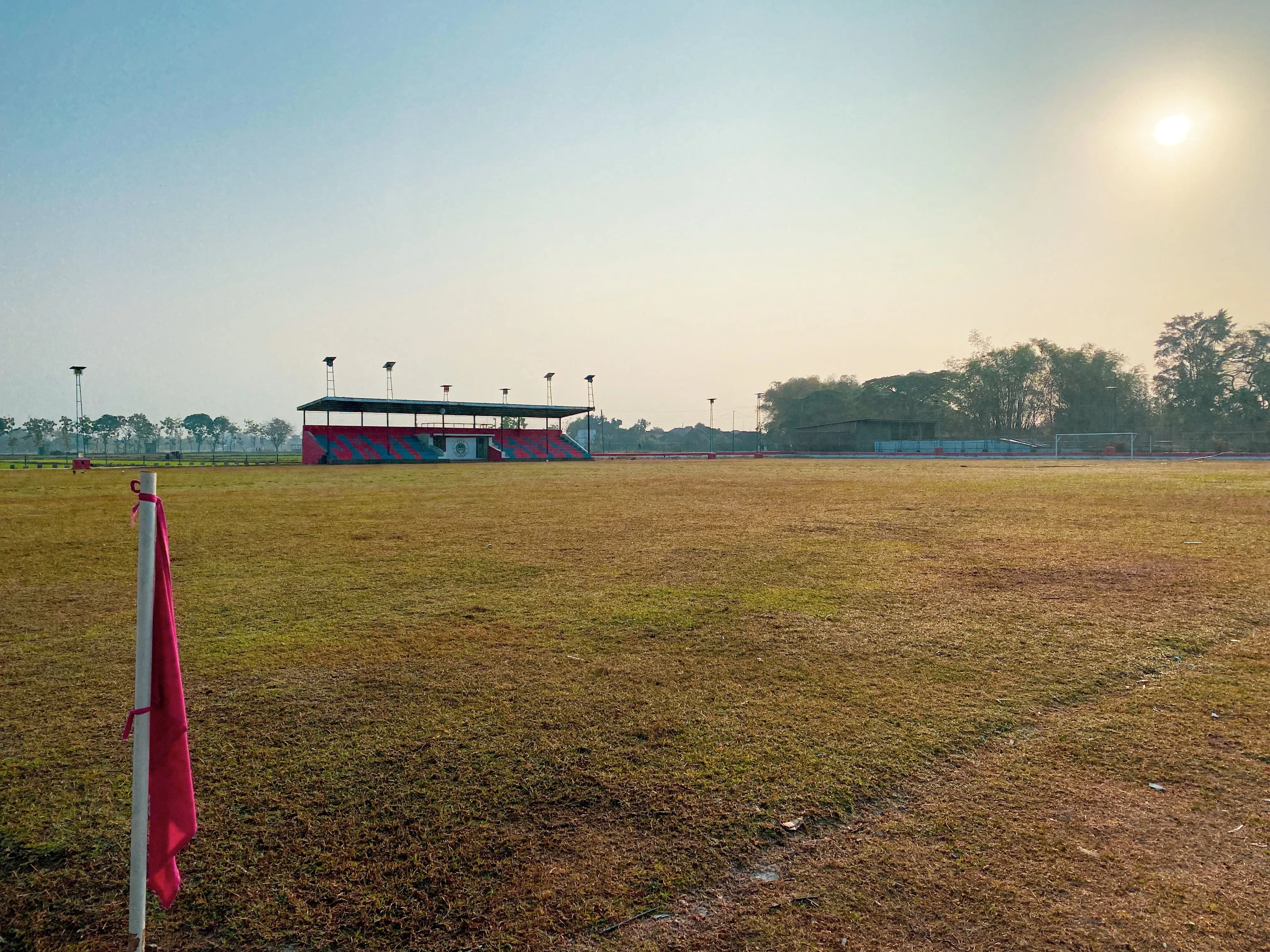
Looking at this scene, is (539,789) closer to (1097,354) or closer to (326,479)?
(326,479)

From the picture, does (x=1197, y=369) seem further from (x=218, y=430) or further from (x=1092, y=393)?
(x=218, y=430)

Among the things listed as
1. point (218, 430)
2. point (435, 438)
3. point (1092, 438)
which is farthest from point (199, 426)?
point (1092, 438)

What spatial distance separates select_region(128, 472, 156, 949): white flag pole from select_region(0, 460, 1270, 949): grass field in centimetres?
20

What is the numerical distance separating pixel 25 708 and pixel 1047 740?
5.36 meters

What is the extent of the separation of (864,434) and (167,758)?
259ft

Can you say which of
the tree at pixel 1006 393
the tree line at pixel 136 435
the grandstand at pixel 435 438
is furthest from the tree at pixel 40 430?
the tree at pixel 1006 393

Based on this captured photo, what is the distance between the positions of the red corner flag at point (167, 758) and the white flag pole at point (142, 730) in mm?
69

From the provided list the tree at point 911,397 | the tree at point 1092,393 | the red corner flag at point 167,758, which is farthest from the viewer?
the tree at point 911,397

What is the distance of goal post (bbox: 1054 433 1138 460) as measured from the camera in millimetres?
59844

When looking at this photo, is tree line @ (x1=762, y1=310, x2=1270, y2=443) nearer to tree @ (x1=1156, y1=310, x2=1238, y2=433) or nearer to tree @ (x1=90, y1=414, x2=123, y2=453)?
tree @ (x1=1156, y1=310, x2=1238, y2=433)

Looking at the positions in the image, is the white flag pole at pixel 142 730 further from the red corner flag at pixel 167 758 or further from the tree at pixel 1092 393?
the tree at pixel 1092 393

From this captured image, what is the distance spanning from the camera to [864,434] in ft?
251

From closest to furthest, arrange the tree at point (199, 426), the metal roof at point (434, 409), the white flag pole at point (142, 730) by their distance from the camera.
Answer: the white flag pole at point (142, 730)
the metal roof at point (434, 409)
the tree at point (199, 426)

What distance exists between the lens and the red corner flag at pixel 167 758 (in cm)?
219
